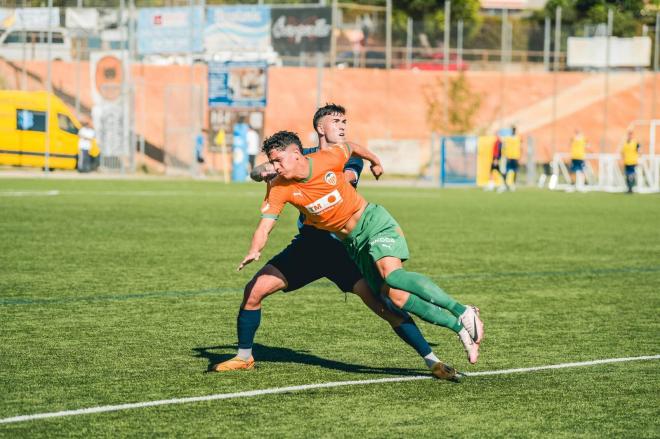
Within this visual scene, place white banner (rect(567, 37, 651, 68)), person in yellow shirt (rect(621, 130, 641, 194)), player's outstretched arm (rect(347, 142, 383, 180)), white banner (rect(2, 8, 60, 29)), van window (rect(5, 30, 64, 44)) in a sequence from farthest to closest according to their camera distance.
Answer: white banner (rect(567, 37, 651, 68)), van window (rect(5, 30, 64, 44)), white banner (rect(2, 8, 60, 29)), person in yellow shirt (rect(621, 130, 641, 194)), player's outstretched arm (rect(347, 142, 383, 180))

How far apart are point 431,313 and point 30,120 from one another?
115ft

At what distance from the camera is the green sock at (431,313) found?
780cm

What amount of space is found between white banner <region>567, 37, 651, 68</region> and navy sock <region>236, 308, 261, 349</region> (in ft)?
156

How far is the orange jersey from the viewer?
310 inches

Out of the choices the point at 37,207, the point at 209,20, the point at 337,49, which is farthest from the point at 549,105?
the point at 37,207

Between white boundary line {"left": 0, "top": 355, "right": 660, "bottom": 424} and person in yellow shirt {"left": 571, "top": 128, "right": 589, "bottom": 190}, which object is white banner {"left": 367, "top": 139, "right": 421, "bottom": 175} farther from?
white boundary line {"left": 0, "top": 355, "right": 660, "bottom": 424}

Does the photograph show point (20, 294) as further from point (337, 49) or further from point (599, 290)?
point (337, 49)

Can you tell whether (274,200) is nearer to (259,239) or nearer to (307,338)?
(259,239)

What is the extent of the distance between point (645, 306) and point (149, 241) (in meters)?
9.15

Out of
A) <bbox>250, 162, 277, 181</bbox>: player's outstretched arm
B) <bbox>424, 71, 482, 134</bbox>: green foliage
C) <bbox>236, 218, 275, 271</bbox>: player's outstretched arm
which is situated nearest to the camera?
<bbox>236, 218, 275, 271</bbox>: player's outstretched arm

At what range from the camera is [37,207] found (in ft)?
84.4

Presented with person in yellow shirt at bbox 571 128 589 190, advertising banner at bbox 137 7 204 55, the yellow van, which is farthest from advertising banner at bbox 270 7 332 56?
person in yellow shirt at bbox 571 128 589 190

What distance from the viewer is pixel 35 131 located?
41125 millimetres

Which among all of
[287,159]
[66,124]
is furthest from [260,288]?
[66,124]
